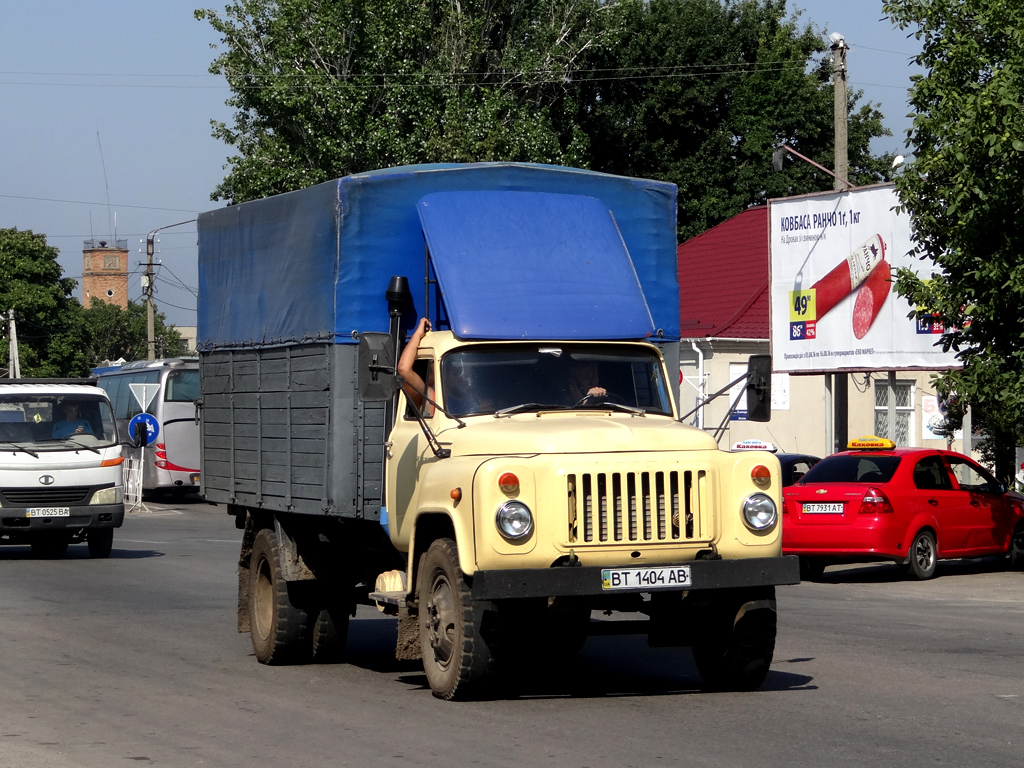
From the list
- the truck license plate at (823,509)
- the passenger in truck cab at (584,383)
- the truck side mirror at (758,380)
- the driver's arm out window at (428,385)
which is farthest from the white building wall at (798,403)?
the driver's arm out window at (428,385)

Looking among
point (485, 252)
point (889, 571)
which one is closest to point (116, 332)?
point (889, 571)

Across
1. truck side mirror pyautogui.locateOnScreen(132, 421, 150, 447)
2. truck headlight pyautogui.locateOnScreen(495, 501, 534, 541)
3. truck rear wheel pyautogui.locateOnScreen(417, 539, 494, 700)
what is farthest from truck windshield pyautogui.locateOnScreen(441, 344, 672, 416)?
truck side mirror pyautogui.locateOnScreen(132, 421, 150, 447)

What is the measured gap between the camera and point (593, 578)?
8867mm

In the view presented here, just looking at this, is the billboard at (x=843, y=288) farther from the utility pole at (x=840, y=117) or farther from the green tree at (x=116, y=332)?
the green tree at (x=116, y=332)

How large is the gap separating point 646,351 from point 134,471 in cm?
3025

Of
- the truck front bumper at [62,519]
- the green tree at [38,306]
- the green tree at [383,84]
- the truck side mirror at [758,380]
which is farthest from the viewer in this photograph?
the green tree at [38,306]

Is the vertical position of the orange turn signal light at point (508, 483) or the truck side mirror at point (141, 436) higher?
the truck side mirror at point (141, 436)

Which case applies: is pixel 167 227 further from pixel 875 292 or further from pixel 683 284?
pixel 875 292

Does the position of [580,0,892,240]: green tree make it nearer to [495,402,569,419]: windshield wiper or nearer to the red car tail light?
the red car tail light

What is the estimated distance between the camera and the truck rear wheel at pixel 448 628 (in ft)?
29.7

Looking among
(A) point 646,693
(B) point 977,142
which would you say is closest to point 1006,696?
(A) point 646,693

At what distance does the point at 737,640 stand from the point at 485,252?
118 inches

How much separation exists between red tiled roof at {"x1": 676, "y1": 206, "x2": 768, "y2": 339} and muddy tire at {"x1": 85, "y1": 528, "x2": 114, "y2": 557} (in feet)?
67.0

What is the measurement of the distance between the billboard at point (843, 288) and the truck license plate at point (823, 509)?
6.81 meters
